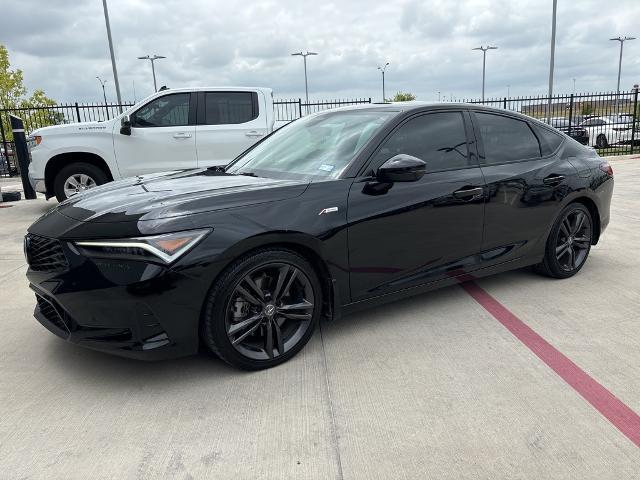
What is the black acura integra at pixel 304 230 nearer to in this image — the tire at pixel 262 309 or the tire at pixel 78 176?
the tire at pixel 262 309

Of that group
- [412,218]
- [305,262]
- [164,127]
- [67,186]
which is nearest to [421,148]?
[412,218]

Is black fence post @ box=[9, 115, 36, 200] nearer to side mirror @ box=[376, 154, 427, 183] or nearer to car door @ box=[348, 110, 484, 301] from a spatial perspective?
A: car door @ box=[348, 110, 484, 301]

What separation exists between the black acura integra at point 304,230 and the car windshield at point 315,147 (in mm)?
15

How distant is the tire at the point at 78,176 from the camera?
8.20m

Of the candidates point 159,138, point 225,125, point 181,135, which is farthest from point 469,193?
point 159,138

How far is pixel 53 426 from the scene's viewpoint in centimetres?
258

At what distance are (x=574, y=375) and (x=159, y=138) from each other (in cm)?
708

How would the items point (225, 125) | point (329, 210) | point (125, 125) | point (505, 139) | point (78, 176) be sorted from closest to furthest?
point (329, 210)
point (505, 139)
point (125, 125)
point (78, 176)
point (225, 125)

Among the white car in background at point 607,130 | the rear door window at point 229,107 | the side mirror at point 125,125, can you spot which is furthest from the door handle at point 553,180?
the white car in background at point 607,130

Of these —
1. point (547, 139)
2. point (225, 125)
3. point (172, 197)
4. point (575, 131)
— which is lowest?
point (575, 131)

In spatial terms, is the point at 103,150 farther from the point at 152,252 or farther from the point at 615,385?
the point at 615,385

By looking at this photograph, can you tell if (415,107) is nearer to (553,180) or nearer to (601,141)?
(553,180)

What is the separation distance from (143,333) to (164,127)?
627 cm

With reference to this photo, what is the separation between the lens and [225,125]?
28.2 ft
